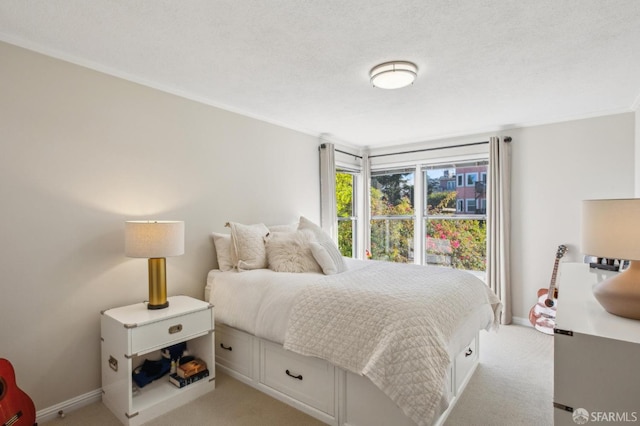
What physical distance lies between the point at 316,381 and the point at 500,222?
3046mm

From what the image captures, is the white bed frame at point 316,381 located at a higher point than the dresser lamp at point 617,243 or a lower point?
lower

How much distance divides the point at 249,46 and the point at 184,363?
2.34 metres

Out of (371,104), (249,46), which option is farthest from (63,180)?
(371,104)

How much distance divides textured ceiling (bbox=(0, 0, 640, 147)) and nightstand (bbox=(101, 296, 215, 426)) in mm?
1773

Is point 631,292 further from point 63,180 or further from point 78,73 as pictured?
point 78,73

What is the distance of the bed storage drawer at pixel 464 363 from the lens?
90.1 inches

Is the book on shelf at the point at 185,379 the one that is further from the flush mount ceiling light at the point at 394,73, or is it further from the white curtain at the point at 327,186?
the flush mount ceiling light at the point at 394,73

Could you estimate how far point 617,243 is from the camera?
1294 mm

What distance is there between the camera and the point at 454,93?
2887 millimetres

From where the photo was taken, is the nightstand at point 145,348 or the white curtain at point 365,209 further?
the white curtain at point 365,209

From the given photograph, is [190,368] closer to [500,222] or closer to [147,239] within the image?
[147,239]

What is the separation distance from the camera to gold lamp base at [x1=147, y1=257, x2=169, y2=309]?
Answer: 2309mm

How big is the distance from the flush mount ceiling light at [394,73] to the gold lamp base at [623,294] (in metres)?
1.70

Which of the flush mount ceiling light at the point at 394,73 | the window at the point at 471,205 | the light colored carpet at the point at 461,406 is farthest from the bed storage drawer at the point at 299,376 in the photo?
the window at the point at 471,205
